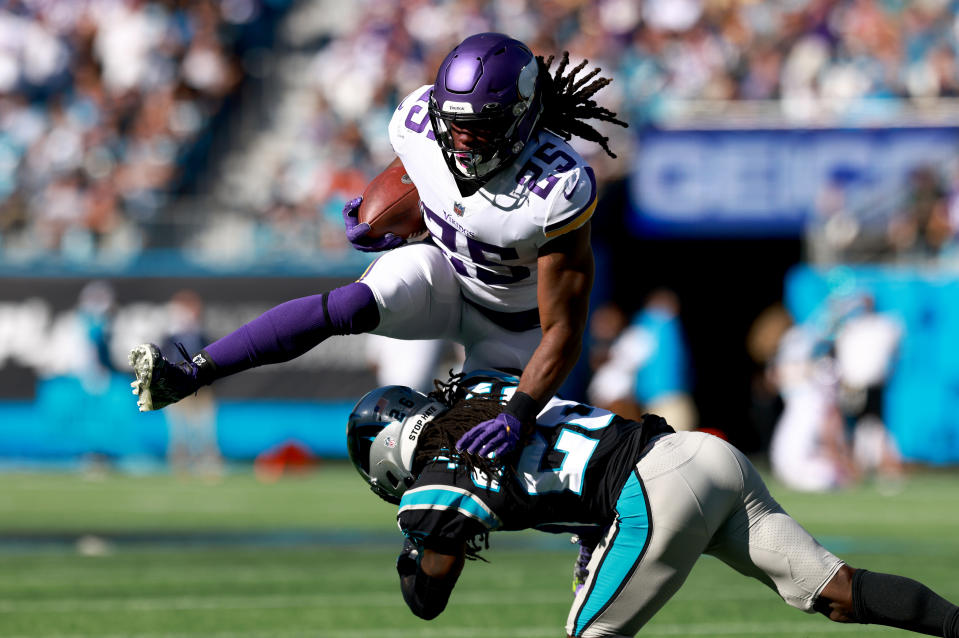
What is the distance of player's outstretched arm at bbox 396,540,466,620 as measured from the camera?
3.86 meters

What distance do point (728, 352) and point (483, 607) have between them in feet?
35.7

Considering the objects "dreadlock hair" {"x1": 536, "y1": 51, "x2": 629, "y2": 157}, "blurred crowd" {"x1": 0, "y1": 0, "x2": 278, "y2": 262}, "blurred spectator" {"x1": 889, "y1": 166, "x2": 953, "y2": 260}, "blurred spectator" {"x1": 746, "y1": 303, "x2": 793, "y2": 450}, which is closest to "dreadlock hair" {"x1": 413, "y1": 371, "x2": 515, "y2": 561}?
"dreadlock hair" {"x1": 536, "y1": 51, "x2": 629, "y2": 157}

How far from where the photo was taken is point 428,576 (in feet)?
12.7

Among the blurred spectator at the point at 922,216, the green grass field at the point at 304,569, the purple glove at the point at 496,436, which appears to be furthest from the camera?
the blurred spectator at the point at 922,216

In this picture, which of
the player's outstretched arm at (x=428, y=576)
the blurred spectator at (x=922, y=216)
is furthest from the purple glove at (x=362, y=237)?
the blurred spectator at (x=922, y=216)

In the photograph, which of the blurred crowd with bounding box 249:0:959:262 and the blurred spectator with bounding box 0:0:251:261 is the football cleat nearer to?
the blurred crowd with bounding box 249:0:959:262

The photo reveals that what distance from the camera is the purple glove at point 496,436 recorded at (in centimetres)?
377

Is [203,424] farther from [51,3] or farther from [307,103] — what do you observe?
[51,3]

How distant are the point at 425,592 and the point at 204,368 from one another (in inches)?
33.2

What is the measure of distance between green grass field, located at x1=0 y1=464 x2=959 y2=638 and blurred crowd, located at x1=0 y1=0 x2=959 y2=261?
4424 millimetres

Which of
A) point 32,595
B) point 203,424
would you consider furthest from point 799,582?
point 203,424

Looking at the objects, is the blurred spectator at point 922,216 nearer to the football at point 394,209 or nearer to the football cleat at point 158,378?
the football at point 394,209

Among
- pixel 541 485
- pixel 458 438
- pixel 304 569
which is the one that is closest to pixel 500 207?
pixel 458 438

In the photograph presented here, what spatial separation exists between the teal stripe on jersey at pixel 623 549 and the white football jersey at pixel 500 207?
0.66 meters
